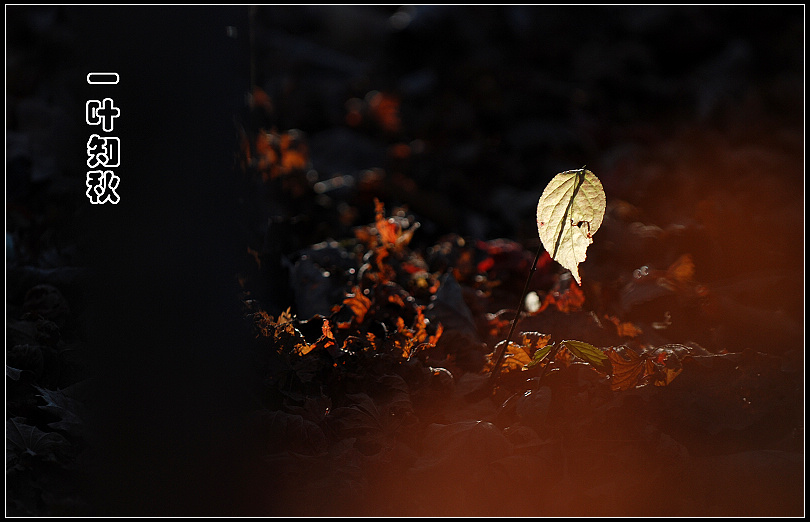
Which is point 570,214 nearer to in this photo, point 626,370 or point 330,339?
point 626,370

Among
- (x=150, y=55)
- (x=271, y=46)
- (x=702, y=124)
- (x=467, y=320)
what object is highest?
(x=271, y=46)

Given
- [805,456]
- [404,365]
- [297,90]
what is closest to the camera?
[805,456]

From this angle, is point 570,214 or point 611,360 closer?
point 570,214

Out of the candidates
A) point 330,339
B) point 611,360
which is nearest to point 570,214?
point 611,360

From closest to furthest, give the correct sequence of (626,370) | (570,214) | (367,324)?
(570,214)
(626,370)
(367,324)

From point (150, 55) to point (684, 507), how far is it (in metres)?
1.75

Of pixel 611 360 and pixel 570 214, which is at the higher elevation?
pixel 570 214

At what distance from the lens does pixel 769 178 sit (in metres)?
4.50

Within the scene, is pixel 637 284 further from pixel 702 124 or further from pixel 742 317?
pixel 702 124

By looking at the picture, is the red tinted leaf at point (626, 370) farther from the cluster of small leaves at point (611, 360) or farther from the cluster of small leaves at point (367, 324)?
the cluster of small leaves at point (367, 324)

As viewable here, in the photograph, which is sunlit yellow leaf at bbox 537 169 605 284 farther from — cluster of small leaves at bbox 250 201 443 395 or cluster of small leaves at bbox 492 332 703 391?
cluster of small leaves at bbox 250 201 443 395

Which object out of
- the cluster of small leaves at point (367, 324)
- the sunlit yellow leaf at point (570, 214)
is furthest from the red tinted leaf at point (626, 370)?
the cluster of small leaves at point (367, 324)

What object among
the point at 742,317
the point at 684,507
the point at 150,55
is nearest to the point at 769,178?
the point at 742,317

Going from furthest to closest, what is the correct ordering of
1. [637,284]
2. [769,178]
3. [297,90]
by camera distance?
[297,90] → [769,178] → [637,284]
